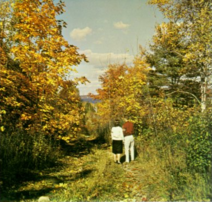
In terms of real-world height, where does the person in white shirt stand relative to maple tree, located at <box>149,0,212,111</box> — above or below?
below

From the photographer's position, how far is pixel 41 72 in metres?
7.71

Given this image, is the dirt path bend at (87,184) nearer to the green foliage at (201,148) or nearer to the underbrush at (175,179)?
the underbrush at (175,179)

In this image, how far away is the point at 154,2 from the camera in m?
9.24

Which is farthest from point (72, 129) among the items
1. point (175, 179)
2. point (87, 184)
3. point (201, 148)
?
point (201, 148)

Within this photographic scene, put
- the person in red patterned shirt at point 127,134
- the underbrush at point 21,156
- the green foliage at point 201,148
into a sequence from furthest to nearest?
1. the person in red patterned shirt at point 127,134
2. the underbrush at point 21,156
3. the green foliage at point 201,148

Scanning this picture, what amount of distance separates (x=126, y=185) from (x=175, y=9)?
7.96 metres

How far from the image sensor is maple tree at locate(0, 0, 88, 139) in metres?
7.35

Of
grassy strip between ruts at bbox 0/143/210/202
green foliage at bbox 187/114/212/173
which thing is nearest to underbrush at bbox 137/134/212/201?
grassy strip between ruts at bbox 0/143/210/202

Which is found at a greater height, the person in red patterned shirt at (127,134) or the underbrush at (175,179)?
the person in red patterned shirt at (127,134)

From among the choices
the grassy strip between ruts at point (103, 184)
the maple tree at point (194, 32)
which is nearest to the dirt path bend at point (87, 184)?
the grassy strip between ruts at point (103, 184)

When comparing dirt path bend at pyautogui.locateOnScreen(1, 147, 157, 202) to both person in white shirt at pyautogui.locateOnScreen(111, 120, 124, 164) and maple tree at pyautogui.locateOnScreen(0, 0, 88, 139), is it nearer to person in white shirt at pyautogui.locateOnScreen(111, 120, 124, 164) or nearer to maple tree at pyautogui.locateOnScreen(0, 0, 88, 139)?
person in white shirt at pyautogui.locateOnScreen(111, 120, 124, 164)

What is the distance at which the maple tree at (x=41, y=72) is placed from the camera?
7353 mm

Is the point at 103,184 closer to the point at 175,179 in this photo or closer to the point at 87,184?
the point at 87,184

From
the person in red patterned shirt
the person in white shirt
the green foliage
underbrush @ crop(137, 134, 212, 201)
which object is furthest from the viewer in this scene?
the person in red patterned shirt
